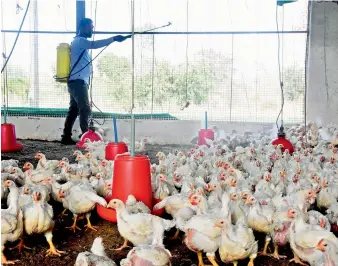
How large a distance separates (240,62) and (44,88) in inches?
151

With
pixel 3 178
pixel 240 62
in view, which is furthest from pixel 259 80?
pixel 3 178

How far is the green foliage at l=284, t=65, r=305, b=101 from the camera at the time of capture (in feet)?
25.4

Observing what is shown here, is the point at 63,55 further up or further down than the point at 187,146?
further up

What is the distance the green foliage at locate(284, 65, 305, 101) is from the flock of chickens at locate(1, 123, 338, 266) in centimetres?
288

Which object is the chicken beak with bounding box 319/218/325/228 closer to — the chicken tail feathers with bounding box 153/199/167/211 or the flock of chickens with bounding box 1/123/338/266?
the flock of chickens with bounding box 1/123/338/266

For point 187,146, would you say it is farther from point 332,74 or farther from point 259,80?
point 332,74

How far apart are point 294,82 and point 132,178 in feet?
18.0

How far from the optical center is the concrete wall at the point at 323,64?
25.1 ft

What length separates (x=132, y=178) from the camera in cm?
307

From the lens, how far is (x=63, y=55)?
7.38 metres

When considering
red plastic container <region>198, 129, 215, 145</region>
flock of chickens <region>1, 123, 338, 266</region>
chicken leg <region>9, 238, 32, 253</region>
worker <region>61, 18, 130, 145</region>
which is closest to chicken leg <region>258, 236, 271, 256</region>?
flock of chickens <region>1, 123, 338, 266</region>

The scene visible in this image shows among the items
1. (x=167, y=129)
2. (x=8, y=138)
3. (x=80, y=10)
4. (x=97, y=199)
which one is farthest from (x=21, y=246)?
(x=80, y=10)

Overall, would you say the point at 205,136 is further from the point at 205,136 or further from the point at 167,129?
the point at 167,129

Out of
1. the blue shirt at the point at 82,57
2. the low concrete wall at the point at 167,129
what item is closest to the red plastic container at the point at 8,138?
the blue shirt at the point at 82,57
